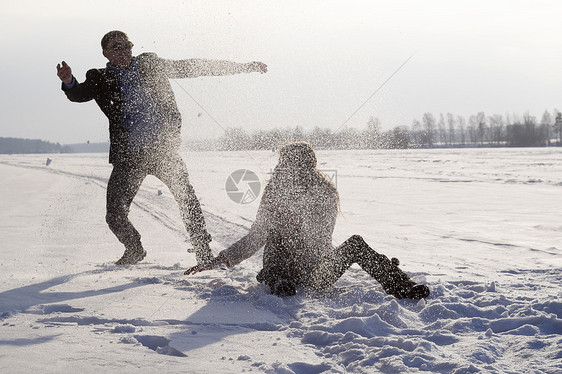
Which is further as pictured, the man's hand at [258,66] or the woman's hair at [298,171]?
the man's hand at [258,66]

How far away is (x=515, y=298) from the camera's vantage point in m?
3.38

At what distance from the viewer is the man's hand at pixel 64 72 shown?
12.3 feet

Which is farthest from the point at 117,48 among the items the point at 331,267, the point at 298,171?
the point at 331,267

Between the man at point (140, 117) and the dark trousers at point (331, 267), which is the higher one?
the man at point (140, 117)

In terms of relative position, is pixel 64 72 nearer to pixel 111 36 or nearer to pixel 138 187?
pixel 111 36

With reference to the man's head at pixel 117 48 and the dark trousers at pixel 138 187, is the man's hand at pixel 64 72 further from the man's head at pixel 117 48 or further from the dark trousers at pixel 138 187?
the dark trousers at pixel 138 187

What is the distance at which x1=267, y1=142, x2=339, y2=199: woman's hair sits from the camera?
333cm

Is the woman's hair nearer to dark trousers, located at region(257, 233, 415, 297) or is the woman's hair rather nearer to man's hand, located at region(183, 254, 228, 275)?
dark trousers, located at region(257, 233, 415, 297)

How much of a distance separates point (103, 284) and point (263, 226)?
116cm

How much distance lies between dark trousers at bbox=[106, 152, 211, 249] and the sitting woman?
94cm

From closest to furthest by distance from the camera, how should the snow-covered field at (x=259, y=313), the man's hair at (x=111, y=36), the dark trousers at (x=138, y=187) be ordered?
the snow-covered field at (x=259, y=313), the man's hair at (x=111, y=36), the dark trousers at (x=138, y=187)

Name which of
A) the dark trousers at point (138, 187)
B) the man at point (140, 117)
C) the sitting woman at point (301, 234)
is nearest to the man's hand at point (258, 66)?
the man at point (140, 117)

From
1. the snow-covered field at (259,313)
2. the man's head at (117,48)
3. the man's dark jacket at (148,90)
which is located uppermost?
the man's head at (117,48)

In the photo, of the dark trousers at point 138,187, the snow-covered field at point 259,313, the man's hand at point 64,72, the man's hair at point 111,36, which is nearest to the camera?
the snow-covered field at point 259,313
